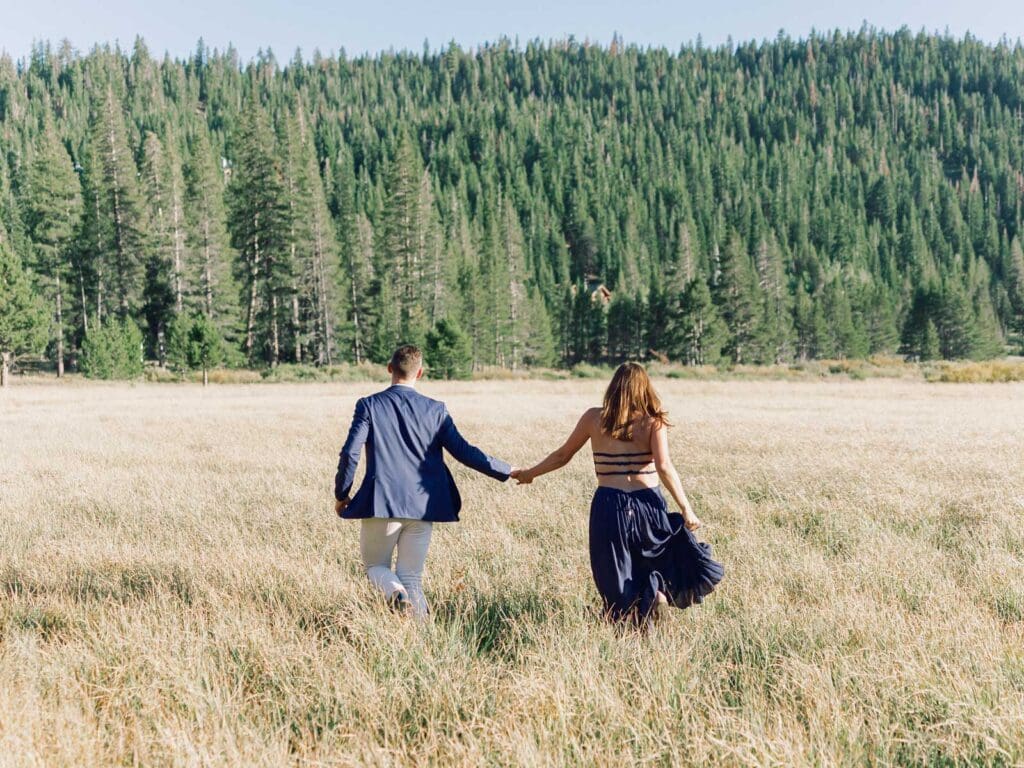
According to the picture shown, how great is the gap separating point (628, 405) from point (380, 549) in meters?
1.83

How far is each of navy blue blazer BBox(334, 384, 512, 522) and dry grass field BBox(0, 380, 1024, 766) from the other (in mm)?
649

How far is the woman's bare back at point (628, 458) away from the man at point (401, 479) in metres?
0.77

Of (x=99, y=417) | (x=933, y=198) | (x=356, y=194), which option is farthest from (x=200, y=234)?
(x=933, y=198)

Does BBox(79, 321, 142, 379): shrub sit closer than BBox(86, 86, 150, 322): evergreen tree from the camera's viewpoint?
Yes

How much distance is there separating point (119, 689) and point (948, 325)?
106 metres

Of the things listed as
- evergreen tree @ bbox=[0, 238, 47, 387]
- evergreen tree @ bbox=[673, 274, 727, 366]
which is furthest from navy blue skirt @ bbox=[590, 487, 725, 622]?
evergreen tree @ bbox=[673, 274, 727, 366]

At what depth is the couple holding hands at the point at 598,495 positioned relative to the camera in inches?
164

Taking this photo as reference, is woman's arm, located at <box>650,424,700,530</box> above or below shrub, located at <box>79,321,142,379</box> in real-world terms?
below

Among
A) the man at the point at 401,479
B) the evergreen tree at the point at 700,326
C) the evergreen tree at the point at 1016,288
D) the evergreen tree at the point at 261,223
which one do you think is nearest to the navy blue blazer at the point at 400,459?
the man at the point at 401,479

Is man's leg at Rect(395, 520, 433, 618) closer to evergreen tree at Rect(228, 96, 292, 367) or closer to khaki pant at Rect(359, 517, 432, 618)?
khaki pant at Rect(359, 517, 432, 618)

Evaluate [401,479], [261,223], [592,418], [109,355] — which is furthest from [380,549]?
[261,223]

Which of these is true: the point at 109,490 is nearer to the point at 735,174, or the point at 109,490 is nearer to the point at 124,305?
the point at 124,305

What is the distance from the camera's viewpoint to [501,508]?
8508mm

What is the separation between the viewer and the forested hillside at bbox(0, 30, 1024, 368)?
177 ft
